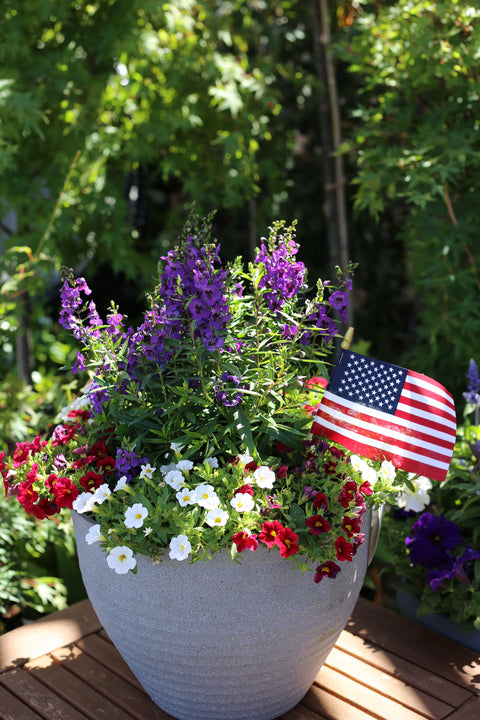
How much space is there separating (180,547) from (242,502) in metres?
0.15

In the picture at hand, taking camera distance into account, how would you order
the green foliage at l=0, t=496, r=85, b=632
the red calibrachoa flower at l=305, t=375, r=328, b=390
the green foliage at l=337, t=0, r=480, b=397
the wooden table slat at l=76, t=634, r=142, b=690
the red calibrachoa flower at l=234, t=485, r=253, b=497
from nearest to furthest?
the red calibrachoa flower at l=234, t=485, r=253, b=497, the red calibrachoa flower at l=305, t=375, r=328, b=390, the wooden table slat at l=76, t=634, r=142, b=690, the green foliage at l=0, t=496, r=85, b=632, the green foliage at l=337, t=0, r=480, b=397

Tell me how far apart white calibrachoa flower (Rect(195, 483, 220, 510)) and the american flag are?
294 millimetres

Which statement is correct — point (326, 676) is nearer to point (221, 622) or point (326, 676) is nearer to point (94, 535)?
point (221, 622)

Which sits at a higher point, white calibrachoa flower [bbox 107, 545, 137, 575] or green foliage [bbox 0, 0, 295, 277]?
green foliage [bbox 0, 0, 295, 277]

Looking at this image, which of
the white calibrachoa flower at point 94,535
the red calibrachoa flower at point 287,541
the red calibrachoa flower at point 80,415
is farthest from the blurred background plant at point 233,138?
the red calibrachoa flower at point 287,541

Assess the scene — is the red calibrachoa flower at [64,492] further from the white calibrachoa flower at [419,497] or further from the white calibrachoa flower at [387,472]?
the white calibrachoa flower at [419,497]

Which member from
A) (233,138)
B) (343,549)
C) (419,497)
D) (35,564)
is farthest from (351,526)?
(233,138)

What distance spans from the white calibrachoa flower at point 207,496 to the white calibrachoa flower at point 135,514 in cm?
11

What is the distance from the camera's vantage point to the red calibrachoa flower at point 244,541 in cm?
132

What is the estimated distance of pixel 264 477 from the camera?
1418 millimetres

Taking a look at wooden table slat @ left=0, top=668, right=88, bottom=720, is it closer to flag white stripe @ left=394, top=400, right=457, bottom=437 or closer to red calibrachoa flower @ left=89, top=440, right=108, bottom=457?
red calibrachoa flower @ left=89, top=440, right=108, bottom=457

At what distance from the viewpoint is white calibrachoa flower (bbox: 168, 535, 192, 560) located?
130cm

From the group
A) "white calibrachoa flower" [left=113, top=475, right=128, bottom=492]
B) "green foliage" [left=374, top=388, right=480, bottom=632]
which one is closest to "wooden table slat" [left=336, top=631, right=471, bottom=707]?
"green foliage" [left=374, top=388, right=480, bottom=632]

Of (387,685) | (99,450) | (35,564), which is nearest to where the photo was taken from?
(99,450)
